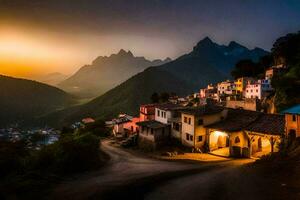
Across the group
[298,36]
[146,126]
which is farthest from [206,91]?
[146,126]

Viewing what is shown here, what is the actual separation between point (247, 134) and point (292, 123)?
22.6ft

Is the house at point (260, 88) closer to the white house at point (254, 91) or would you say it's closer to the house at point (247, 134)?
the white house at point (254, 91)

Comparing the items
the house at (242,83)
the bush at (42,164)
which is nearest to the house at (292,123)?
the bush at (42,164)

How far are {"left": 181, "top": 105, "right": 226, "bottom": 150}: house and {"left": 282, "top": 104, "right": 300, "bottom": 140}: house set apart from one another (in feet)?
41.0

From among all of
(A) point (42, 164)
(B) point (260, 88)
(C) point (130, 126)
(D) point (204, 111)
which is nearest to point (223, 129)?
(D) point (204, 111)

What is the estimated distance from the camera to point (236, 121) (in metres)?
40.6

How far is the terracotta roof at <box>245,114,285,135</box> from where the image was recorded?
3387 cm

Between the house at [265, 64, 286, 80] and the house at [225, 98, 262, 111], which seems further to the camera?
the house at [265, 64, 286, 80]

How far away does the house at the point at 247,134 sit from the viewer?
34406 mm

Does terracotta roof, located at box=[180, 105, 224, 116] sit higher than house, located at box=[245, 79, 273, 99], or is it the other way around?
house, located at box=[245, 79, 273, 99]

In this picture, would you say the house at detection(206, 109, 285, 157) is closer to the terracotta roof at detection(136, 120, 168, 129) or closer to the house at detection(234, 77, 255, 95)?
the terracotta roof at detection(136, 120, 168, 129)

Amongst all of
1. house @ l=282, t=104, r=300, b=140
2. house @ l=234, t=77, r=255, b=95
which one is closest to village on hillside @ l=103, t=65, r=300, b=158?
A: house @ l=282, t=104, r=300, b=140

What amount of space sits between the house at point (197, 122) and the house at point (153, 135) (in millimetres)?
3720

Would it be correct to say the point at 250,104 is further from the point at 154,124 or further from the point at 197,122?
the point at 154,124
